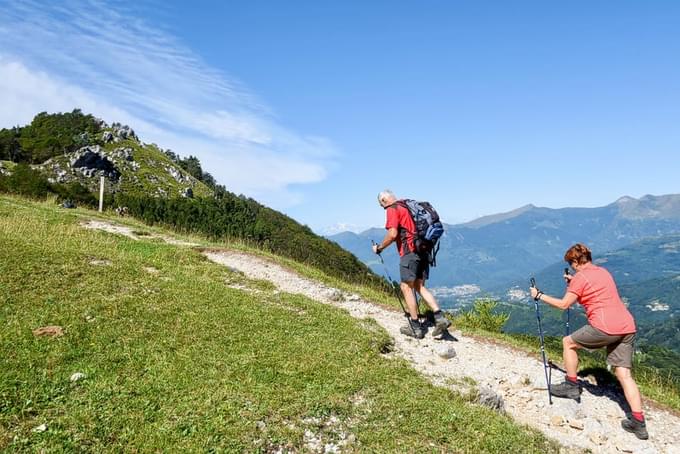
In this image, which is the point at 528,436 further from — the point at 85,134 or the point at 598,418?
the point at 85,134

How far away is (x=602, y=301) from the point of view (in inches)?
359

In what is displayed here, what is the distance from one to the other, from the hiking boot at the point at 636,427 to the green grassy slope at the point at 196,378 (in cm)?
242

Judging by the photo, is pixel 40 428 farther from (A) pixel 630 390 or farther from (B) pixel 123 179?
(B) pixel 123 179

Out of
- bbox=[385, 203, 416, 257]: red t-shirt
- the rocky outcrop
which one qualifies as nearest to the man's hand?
bbox=[385, 203, 416, 257]: red t-shirt

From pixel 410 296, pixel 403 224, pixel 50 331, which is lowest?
pixel 50 331

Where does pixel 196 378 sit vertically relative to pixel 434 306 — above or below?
below

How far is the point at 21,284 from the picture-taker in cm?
1103

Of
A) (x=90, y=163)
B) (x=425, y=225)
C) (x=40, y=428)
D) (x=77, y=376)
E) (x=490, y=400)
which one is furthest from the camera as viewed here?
(x=90, y=163)

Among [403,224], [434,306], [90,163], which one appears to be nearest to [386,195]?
[403,224]

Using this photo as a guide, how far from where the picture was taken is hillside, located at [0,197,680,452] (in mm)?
6695

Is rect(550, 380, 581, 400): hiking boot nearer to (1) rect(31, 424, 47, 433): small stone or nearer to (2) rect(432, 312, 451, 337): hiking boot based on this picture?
(2) rect(432, 312, 451, 337): hiking boot

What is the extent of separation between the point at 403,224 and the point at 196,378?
6.28m

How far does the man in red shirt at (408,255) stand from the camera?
11719mm

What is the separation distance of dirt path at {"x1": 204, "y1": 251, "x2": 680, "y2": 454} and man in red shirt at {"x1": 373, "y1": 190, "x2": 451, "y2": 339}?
80 centimetres
